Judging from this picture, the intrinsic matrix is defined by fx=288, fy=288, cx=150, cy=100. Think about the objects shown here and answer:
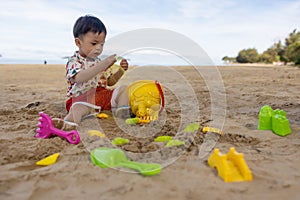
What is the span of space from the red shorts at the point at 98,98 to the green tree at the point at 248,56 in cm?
2803

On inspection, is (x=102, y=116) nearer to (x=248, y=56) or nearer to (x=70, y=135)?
(x=70, y=135)

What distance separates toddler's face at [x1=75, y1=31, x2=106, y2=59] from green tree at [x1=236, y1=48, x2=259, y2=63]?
28.2m

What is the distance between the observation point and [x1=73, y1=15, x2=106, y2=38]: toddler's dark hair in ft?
7.23

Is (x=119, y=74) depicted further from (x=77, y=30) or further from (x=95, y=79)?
(x=77, y=30)

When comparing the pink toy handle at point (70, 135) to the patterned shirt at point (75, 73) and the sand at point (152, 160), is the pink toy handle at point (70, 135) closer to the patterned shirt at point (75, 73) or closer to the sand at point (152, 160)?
the sand at point (152, 160)

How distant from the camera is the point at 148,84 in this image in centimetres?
232

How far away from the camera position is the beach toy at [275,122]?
5.70 ft

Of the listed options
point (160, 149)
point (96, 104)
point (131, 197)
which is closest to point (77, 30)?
point (96, 104)

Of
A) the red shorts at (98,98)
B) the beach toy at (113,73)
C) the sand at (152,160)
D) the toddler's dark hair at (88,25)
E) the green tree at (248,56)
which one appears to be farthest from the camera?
the green tree at (248,56)

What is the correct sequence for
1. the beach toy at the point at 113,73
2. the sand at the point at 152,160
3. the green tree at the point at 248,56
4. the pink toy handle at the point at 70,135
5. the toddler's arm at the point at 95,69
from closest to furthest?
the sand at the point at 152,160 → the pink toy handle at the point at 70,135 → the toddler's arm at the point at 95,69 → the beach toy at the point at 113,73 → the green tree at the point at 248,56

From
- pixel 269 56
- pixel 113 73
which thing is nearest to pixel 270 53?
pixel 269 56

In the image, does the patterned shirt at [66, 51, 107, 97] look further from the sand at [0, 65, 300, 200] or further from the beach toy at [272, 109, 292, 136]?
the beach toy at [272, 109, 292, 136]

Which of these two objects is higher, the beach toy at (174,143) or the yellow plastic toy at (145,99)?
the yellow plastic toy at (145,99)

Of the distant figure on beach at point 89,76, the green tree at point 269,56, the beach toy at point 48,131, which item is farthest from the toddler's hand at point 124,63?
the green tree at point 269,56
